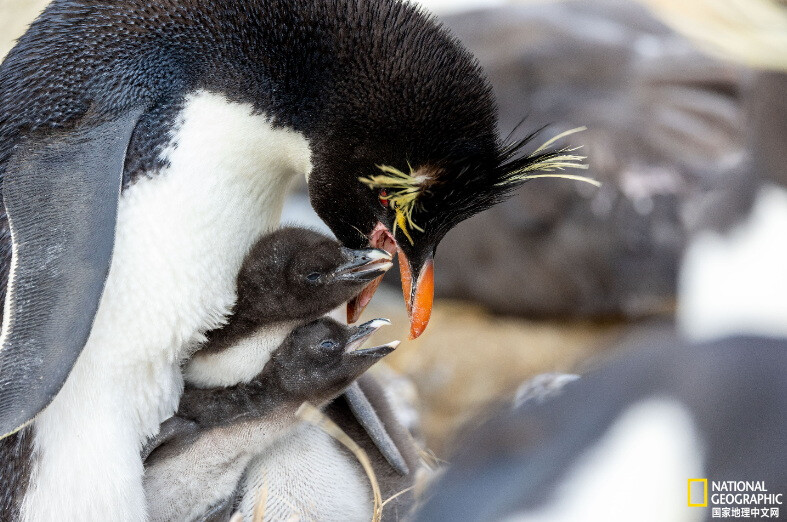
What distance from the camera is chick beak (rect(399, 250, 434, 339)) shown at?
6.36ft

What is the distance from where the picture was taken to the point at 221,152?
5.94 ft

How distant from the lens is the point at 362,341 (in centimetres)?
198

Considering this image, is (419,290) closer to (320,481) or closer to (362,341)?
(362,341)

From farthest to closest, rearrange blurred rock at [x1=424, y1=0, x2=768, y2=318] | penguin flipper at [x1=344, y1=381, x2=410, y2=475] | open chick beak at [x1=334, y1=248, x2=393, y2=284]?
blurred rock at [x1=424, y1=0, x2=768, y2=318] → penguin flipper at [x1=344, y1=381, x2=410, y2=475] → open chick beak at [x1=334, y1=248, x2=393, y2=284]

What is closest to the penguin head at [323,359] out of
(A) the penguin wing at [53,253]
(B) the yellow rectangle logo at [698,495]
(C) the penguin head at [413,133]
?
(C) the penguin head at [413,133]

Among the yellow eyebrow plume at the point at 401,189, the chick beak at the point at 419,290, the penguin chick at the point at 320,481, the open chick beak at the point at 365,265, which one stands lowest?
the penguin chick at the point at 320,481

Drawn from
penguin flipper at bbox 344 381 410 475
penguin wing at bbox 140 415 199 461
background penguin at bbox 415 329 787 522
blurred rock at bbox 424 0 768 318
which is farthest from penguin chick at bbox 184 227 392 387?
blurred rock at bbox 424 0 768 318

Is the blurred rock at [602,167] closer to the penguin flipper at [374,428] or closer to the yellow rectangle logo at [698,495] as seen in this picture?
the penguin flipper at [374,428]

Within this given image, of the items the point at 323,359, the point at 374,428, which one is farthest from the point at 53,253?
the point at 374,428

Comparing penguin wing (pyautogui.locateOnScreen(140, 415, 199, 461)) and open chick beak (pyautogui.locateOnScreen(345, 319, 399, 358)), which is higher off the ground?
open chick beak (pyautogui.locateOnScreen(345, 319, 399, 358))

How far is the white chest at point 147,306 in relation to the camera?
5.71 feet

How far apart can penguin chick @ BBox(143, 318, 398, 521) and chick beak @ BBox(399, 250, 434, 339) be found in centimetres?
8

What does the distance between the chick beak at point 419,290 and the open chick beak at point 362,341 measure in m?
0.06

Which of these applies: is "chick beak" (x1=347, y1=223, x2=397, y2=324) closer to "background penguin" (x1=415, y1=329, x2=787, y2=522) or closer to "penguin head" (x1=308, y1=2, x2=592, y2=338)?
"penguin head" (x1=308, y1=2, x2=592, y2=338)
